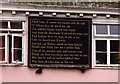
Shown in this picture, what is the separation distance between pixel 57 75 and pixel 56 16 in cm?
158

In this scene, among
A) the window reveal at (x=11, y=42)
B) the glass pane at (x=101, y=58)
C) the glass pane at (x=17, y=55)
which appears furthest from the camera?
the glass pane at (x=101, y=58)

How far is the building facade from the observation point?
907cm

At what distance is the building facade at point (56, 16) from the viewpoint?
9.07 m

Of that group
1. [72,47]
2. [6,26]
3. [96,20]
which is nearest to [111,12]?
[96,20]

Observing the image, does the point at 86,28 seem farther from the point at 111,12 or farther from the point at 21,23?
the point at 21,23

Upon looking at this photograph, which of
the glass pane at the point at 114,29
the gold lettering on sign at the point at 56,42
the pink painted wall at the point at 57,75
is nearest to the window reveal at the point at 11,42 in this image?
the pink painted wall at the point at 57,75

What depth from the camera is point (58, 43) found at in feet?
29.9

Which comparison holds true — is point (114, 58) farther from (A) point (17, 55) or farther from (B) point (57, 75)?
(A) point (17, 55)

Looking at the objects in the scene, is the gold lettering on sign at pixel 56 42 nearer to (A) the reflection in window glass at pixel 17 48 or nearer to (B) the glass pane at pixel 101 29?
(A) the reflection in window glass at pixel 17 48

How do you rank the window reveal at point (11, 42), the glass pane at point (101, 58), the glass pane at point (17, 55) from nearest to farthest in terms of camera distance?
the window reveal at point (11, 42), the glass pane at point (17, 55), the glass pane at point (101, 58)

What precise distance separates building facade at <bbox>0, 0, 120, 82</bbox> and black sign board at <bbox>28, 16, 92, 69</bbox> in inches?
5.1

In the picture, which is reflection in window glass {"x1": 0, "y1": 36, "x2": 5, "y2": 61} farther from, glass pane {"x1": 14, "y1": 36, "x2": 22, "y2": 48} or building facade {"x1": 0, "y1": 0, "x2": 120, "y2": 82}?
glass pane {"x1": 14, "y1": 36, "x2": 22, "y2": 48}

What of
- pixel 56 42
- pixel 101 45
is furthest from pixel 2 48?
pixel 101 45

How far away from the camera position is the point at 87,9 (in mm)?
9211
